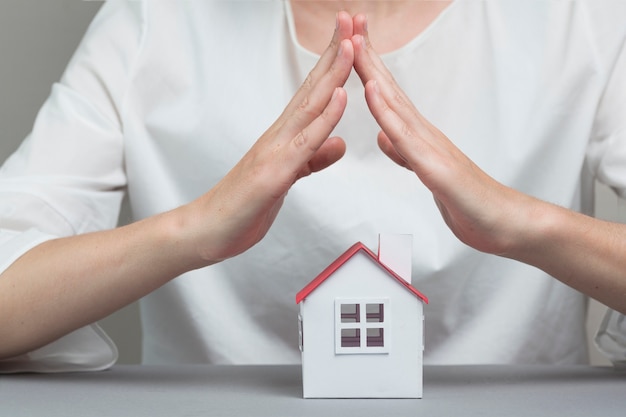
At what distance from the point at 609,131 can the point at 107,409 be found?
0.77m

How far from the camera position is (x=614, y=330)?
1.04 m

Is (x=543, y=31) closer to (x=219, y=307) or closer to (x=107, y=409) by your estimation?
(x=219, y=307)

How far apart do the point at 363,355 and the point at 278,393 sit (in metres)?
0.09

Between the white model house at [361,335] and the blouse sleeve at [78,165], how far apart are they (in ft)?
1.01

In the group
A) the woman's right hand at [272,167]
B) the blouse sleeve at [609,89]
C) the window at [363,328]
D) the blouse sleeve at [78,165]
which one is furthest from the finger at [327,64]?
the blouse sleeve at [609,89]

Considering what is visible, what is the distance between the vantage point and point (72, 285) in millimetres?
984

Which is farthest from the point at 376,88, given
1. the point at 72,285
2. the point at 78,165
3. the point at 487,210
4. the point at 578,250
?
the point at 78,165

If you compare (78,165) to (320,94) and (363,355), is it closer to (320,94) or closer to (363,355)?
(320,94)

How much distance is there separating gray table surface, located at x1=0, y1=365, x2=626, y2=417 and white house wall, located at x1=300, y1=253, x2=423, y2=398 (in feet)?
0.04

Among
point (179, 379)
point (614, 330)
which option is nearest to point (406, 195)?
point (614, 330)

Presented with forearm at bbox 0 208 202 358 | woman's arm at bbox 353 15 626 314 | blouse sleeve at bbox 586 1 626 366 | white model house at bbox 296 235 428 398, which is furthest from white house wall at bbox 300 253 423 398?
blouse sleeve at bbox 586 1 626 366

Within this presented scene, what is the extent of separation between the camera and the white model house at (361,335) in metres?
0.81

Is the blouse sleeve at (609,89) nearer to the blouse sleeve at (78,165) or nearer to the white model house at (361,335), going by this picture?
the white model house at (361,335)

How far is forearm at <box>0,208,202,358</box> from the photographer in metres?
0.97
